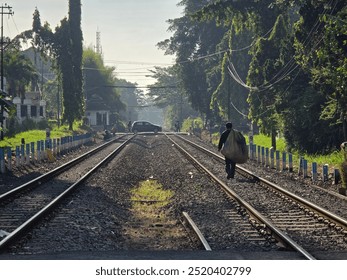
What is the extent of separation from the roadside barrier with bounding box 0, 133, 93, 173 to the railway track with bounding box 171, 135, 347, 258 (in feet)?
34.1

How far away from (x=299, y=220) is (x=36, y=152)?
19.6 meters

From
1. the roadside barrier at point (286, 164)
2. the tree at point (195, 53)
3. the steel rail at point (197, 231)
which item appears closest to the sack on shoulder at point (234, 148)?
the roadside barrier at point (286, 164)

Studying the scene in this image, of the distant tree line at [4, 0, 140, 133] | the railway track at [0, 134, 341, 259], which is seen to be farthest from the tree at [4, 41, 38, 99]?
the railway track at [0, 134, 341, 259]

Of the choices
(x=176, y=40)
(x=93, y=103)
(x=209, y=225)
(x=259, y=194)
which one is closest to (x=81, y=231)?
(x=209, y=225)

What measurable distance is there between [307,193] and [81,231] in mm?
7825

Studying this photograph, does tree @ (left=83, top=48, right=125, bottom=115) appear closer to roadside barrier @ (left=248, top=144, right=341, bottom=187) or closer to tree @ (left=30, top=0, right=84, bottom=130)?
tree @ (left=30, top=0, right=84, bottom=130)

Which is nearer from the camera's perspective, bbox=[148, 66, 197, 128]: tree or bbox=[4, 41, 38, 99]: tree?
bbox=[4, 41, 38, 99]: tree

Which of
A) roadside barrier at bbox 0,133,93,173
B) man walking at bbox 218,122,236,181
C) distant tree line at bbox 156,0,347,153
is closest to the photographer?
man walking at bbox 218,122,236,181

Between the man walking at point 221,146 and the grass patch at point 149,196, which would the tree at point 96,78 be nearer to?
the grass patch at point 149,196

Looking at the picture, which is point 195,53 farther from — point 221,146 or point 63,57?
point 221,146

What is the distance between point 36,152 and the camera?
3083 cm

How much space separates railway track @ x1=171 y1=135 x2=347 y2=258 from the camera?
10.6 m

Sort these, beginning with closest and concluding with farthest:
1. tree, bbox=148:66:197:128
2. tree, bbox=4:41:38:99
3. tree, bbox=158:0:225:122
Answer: tree, bbox=4:41:38:99 < tree, bbox=158:0:225:122 < tree, bbox=148:66:197:128
